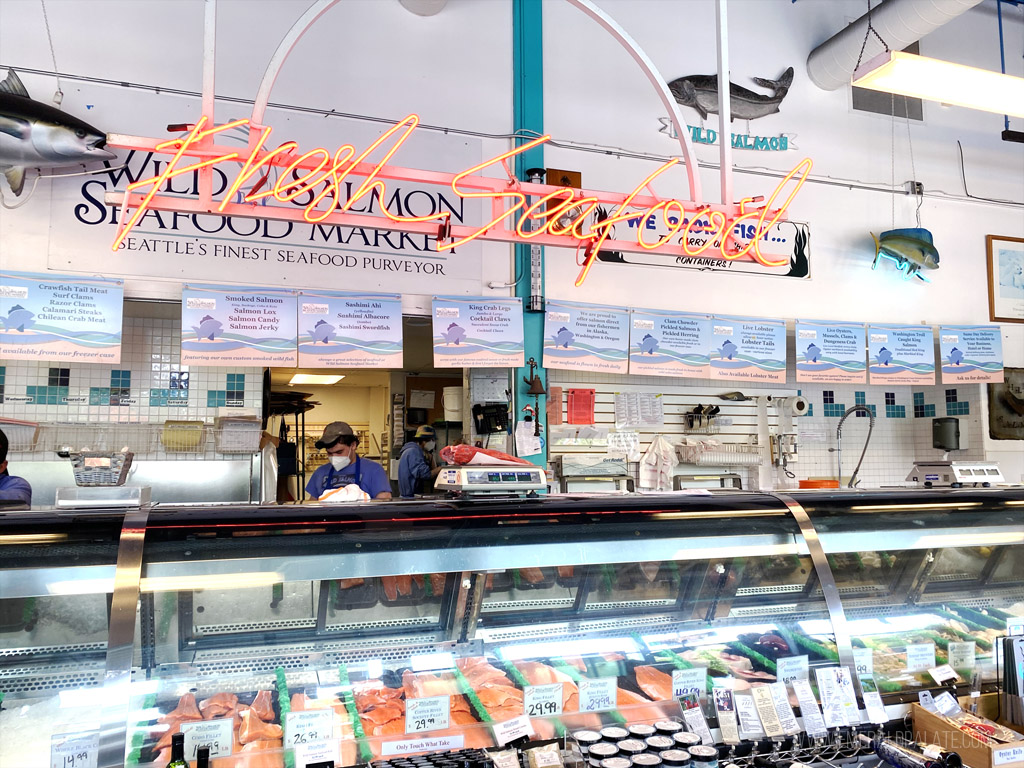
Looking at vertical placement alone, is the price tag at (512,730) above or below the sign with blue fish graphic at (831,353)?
below

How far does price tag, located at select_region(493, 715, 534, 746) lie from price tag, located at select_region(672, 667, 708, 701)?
1.75 ft

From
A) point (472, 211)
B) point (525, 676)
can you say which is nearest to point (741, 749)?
point (525, 676)

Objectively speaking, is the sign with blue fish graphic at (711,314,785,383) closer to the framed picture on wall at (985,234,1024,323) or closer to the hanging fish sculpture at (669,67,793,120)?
the hanging fish sculpture at (669,67,793,120)

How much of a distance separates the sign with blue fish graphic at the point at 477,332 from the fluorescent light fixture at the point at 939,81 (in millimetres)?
2689

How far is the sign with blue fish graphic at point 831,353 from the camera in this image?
21.9ft

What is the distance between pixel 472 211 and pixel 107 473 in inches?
151

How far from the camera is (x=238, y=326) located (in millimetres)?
5184

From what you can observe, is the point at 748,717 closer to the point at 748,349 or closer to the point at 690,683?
the point at 690,683

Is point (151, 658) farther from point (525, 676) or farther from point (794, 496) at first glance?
point (794, 496)

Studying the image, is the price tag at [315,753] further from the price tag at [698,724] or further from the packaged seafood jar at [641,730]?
the price tag at [698,724]

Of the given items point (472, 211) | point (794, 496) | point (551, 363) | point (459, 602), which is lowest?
point (459, 602)

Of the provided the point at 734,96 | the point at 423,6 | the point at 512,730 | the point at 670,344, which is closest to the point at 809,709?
the point at 512,730

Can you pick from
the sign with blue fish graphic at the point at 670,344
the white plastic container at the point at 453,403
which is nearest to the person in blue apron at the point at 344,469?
the white plastic container at the point at 453,403

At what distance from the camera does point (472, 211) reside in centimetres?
597
